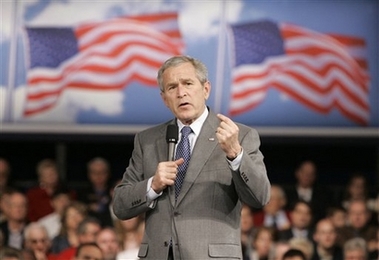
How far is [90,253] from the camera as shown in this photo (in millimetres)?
7426

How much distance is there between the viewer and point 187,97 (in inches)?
174

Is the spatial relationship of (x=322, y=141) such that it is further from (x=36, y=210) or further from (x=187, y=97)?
(x=187, y=97)

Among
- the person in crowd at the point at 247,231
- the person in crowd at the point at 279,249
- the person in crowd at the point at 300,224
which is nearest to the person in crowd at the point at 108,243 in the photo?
the person in crowd at the point at 247,231

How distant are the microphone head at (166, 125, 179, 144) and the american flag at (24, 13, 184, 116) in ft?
18.5

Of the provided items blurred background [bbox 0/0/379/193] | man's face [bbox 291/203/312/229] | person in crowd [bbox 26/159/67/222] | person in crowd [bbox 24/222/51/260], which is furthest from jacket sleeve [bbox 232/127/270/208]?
blurred background [bbox 0/0/379/193]

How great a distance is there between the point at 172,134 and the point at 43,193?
17.0 feet

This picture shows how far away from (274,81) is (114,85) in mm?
1447

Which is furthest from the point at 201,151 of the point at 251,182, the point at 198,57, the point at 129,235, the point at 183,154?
the point at 198,57

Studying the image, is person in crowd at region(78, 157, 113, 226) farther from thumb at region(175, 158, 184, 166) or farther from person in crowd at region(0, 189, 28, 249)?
thumb at region(175, 158, 184, 166)

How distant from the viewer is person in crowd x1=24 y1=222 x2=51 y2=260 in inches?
333

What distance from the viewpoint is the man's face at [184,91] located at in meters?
4.43

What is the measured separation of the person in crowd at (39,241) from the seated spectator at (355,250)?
7.32 ft

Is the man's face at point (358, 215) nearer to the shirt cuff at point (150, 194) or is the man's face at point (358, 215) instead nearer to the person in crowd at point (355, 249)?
the person in crowd at point (355, 249)

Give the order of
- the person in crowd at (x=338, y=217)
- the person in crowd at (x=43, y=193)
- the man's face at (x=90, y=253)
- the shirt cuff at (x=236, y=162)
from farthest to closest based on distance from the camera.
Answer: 1. the person in crowd at (x=43, y=193)
2. the person in crowd at (x=338, y=217)
3. the man's face at (x=90, y=253)
4. the shirt cuff at (x=236, y=162)
